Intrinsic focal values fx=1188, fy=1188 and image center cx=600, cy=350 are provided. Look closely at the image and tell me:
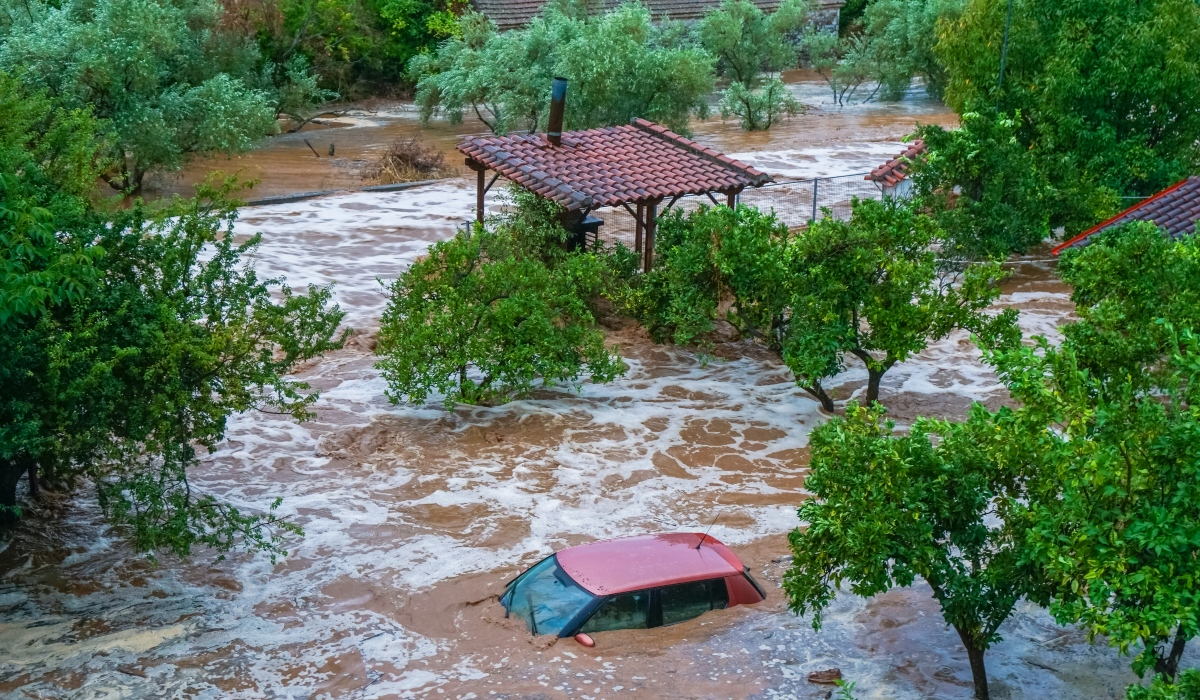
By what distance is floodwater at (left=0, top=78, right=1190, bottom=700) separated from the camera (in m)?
10.7

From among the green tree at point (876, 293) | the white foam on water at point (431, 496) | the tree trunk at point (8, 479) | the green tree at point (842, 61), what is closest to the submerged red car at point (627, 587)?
the white foam on water at point (431, 496)

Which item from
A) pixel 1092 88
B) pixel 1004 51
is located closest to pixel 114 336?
pixel 1004 51

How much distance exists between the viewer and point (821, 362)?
53.9 feet

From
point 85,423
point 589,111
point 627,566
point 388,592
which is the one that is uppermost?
point 589,111

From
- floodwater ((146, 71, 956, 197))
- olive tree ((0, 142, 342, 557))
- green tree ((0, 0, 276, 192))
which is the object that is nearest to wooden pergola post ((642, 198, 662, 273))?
olive tree ((0, 142, 342, 557))

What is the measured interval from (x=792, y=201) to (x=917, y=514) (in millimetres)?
22442

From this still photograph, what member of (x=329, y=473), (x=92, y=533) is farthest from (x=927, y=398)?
(x=92, y=533)

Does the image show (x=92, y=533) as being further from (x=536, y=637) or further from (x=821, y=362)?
(x=821, y=362)

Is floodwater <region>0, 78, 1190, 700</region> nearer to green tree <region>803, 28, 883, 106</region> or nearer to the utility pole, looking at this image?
the utility pole

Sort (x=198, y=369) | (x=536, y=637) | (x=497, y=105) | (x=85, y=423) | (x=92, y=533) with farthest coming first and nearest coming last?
(x=497, y=105) < (x=92, y=533) < (x=198, y=369) < (x=85, y=423) < (x=536, y=637)

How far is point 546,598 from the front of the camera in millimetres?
10844

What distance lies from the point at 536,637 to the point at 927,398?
411 inches

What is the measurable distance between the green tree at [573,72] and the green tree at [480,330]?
1609 centimetres

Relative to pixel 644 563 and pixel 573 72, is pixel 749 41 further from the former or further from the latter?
pixel 644 563
